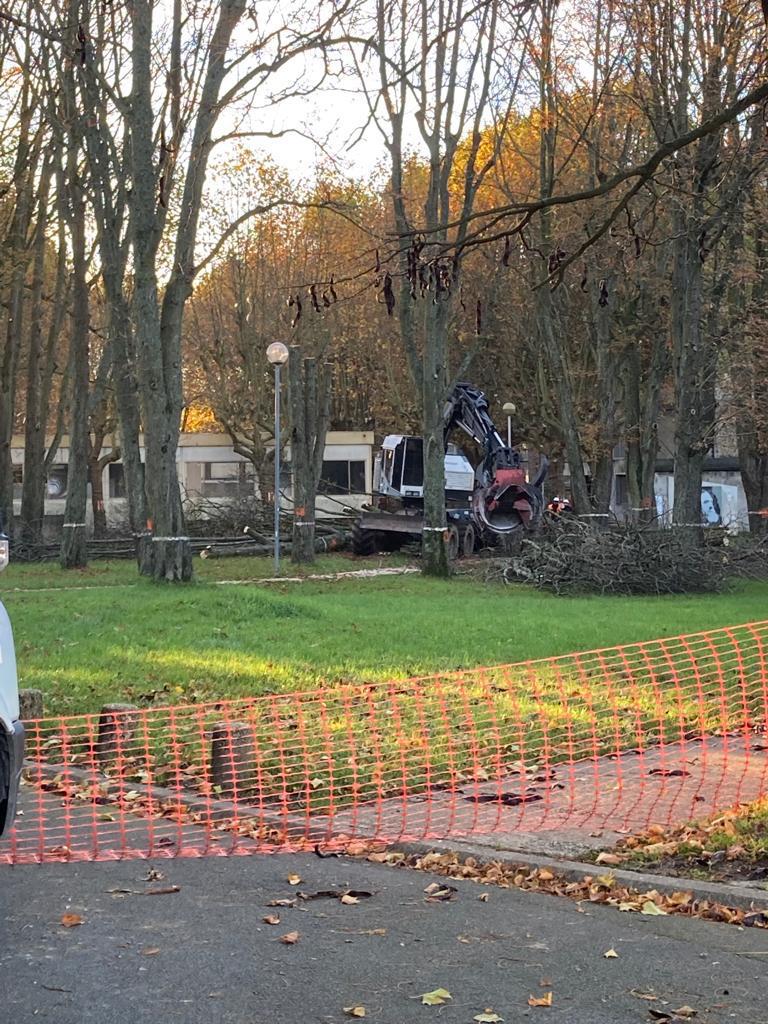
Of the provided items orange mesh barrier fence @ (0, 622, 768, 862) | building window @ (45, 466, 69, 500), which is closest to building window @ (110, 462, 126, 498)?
building window @ (45, 466, 69, 500)

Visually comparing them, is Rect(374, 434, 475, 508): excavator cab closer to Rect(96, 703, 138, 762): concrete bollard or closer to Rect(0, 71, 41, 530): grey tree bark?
Rect(0, 71, 41, 530): grey tree bark

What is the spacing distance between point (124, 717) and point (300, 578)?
53.9 ft

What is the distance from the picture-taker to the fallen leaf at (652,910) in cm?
546

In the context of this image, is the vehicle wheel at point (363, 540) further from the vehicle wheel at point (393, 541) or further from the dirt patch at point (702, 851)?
the dirt patch at point (702, 851)

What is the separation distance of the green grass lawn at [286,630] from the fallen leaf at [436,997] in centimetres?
591

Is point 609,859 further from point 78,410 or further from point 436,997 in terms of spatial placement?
point 78,410

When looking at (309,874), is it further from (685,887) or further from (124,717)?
(124,717)

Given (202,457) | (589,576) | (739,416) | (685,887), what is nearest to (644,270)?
(739,416)

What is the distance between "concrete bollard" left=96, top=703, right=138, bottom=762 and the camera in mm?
8391

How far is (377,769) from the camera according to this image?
8016mm

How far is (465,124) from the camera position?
988 inches

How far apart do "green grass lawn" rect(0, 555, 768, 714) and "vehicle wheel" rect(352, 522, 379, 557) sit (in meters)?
9.45

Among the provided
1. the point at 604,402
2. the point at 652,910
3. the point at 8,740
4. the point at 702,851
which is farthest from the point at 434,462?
the point at 8,740

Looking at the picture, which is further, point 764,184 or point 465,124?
point 764,184
